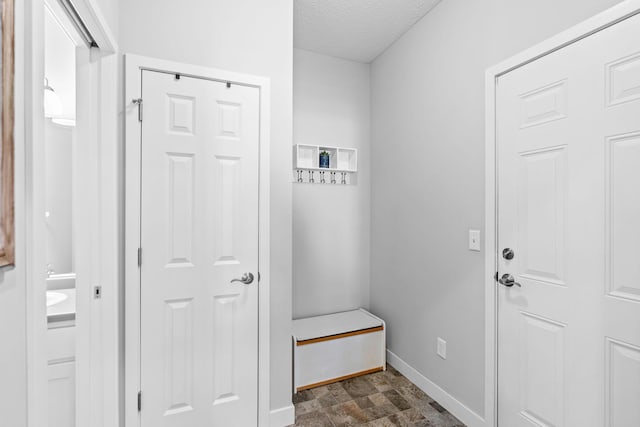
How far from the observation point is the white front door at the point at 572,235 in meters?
1.21

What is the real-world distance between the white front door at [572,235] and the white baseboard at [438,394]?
184mm

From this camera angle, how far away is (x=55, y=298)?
170 cm

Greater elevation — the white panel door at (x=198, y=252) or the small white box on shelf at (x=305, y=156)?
the small white box on shelf at (x=305, y=156)

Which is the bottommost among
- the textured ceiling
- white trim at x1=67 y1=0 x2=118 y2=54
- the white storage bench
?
the white storage bench

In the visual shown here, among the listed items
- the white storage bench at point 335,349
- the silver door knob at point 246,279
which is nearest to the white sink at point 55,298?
the silver door knob at point 246,279

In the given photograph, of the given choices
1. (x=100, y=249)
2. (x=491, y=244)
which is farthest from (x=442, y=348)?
(x=100, y=249)

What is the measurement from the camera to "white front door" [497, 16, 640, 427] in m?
1.21

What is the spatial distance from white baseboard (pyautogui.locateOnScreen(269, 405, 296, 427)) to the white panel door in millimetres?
116

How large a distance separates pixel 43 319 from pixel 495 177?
198 centimetres

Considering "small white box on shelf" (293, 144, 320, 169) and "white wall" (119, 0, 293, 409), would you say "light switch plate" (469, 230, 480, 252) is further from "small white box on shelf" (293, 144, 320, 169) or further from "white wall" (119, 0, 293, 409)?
"small white box on shelf" (293, 144, 320, 169)

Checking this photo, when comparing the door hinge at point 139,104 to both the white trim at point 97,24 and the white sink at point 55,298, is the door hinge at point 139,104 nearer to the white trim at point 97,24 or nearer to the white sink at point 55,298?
the white trim at point 97,24

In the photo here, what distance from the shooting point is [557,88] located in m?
1.43

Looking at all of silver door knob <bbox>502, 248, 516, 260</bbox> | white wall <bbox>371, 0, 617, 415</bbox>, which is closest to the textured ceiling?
white wall <bbox>371, 0, 617, 415</bbox>

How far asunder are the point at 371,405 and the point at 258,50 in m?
2.38
